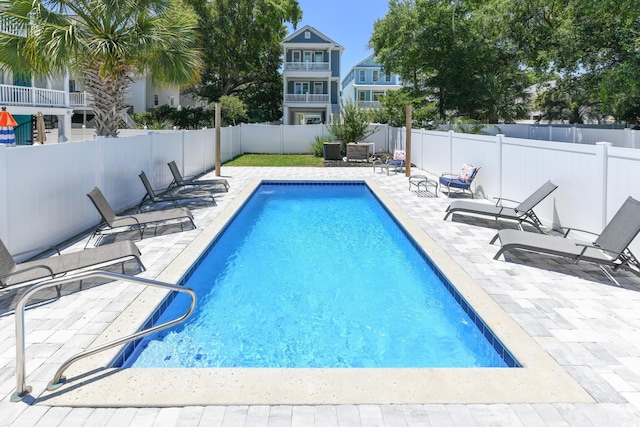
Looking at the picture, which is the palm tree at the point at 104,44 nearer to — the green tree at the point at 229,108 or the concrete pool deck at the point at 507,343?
the concrete pool deck at the point at 507,343

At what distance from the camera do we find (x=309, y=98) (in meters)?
39.5

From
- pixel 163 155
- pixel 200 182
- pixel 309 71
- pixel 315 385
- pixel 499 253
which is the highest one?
pixel 309 71

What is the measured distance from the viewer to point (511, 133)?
27.6m

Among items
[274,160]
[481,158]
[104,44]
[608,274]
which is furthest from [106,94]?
[274,160]

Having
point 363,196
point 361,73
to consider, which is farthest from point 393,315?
point 361,73

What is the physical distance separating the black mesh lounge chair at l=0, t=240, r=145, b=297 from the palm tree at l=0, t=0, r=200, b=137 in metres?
5.54

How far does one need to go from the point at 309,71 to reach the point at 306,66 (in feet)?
1.75

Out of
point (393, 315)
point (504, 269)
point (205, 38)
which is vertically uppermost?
point (205, 38)

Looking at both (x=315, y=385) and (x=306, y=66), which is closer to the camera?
(x=315, y=385)

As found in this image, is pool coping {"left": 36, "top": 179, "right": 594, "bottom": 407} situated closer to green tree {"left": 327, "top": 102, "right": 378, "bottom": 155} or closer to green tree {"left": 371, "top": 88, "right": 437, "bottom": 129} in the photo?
green tree {"left": 327, "top": 102, "right": 378, "bottom": 155}

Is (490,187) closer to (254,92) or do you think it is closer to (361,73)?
(254,92)

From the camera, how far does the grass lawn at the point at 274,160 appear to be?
73.8 ft

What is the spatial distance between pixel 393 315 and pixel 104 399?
11.1 ft

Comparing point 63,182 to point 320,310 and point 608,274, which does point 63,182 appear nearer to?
point 320,310
